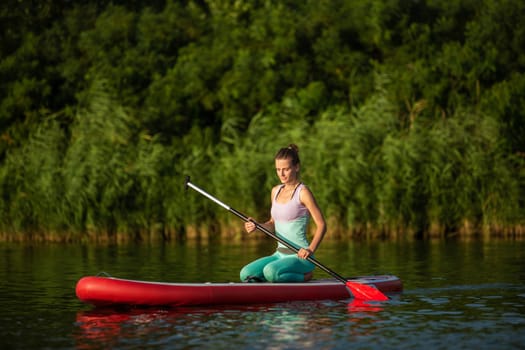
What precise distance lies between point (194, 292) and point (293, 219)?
1.30 m

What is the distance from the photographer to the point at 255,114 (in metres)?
33.8

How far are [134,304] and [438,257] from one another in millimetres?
8195

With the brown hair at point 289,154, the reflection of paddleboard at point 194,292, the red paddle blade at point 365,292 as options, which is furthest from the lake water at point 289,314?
the brown hair at point 289,154

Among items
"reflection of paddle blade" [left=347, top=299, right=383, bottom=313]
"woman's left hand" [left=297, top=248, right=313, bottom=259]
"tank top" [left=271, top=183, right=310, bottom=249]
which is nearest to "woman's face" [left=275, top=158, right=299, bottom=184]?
"tank top" [left=271, top=183, right=310, bottom=249]

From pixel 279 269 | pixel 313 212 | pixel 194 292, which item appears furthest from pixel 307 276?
pixel 194 292

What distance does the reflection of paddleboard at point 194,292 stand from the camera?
1023 cm

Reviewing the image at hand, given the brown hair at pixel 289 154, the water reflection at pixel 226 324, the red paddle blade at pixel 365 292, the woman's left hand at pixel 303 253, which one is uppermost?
the brown hair at pixel 289 154

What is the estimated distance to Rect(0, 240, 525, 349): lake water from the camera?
330 inches

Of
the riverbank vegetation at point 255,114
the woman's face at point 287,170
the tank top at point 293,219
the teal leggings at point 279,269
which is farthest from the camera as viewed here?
the riverbank vegetation at point 255,114

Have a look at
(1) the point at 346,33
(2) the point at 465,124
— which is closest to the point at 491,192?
(2) the point at 465,124

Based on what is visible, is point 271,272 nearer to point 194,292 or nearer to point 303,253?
point 303,253

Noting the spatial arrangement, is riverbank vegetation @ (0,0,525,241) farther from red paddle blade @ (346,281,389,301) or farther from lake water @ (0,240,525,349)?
red paddle blade @ (346,281,389,301)

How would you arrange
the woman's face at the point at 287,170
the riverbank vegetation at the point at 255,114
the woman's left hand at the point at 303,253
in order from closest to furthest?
the woman's left hand at the point at 303,253, the woman's face at the point at 287,170, the riverbank vegetation at the point at 255,114

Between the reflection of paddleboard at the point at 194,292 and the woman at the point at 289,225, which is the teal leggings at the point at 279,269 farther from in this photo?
the reflection of paddleboard at the point at 194,292
